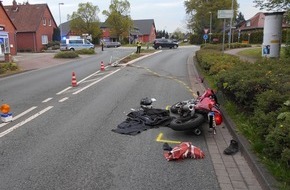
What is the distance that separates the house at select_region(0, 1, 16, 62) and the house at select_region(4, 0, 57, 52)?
10.3m

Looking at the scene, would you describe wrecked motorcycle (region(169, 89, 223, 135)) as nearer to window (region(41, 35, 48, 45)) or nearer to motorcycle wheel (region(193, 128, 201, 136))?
motorcycle wheel (region(193, 128, 201, 136))

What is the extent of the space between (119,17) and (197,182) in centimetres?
7789

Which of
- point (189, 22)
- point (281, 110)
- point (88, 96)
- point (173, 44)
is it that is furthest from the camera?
point (189, 22)

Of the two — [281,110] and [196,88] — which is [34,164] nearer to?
[281,110]

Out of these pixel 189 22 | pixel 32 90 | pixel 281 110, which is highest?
pixel 189 22

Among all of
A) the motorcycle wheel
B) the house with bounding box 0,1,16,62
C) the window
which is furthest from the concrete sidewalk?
the window

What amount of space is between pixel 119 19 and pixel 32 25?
96.8 feet

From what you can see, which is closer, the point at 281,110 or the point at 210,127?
the point at 281,110

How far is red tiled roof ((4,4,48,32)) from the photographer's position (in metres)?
53.5

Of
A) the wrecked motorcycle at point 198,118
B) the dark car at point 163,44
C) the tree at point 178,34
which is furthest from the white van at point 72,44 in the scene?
the tree at point 178,34

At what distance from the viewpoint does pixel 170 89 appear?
1344 cm

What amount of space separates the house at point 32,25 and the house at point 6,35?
10259 millimetres

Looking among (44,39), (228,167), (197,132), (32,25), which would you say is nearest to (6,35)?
(32,25)

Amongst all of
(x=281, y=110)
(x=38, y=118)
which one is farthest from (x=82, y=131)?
(x=281, y=110)
